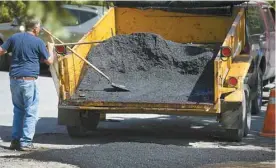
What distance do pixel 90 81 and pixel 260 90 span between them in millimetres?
3857

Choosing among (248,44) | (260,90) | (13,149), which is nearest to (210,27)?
(248,44)

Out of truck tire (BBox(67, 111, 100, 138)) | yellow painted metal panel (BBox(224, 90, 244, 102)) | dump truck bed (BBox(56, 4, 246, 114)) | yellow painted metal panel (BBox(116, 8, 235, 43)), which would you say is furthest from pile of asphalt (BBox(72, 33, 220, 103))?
yellow painted metal panel (BBox(116, 8, 235, 43))

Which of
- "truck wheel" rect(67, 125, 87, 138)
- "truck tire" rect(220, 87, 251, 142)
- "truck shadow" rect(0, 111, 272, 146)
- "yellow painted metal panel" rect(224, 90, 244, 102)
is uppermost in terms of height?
"yellow painted metal panel" rect(224, 90, 244, 102)

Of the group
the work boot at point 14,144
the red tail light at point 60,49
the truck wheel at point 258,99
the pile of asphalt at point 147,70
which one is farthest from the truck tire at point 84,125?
the truck wheel at point 258,99

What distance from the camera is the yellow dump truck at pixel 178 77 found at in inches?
349

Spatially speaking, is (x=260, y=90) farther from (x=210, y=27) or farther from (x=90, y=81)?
(x=90, y=81)

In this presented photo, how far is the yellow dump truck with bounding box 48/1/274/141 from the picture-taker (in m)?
8.86

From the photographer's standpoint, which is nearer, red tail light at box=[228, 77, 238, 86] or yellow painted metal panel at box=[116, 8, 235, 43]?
red tail light at box=[228, 77, 238, 86]

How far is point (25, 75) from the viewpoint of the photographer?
8367mm

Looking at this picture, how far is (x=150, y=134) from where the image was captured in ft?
32.9

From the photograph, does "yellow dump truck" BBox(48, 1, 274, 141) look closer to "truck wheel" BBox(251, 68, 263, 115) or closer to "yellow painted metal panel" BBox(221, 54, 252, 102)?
"yellow painted metal panel" BBox(221, 54, 252, 102)

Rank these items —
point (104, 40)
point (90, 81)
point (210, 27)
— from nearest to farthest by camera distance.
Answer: point (90, 81) < point (104, 40) < point (210, 27)

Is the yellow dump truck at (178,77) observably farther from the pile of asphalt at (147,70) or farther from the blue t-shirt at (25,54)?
the blue t-shirt at (25,54)

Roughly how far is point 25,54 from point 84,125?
168 cm
